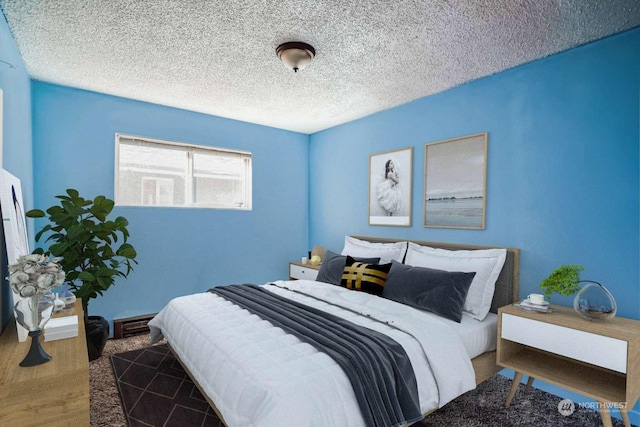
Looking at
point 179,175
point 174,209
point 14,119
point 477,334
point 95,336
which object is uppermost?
point 14,119

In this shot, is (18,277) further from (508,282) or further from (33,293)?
(508,282)

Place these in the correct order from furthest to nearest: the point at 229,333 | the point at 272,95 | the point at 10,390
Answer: the point at 272,95, the point at 229,333, the point at 10,390

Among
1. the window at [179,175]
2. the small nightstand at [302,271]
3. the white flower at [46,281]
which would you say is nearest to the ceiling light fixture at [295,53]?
the white flower at [46,281]

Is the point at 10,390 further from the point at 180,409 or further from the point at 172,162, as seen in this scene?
the point at 172,162

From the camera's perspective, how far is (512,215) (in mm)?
2746

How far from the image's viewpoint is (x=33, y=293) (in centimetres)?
135

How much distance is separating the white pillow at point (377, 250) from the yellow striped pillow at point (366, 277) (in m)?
A: 0.31

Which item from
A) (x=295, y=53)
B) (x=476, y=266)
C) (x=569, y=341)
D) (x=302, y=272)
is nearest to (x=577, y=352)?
(x=569, y=341)

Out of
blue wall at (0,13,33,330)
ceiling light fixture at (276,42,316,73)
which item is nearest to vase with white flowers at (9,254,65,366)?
blue wall at (0,13,33,330)

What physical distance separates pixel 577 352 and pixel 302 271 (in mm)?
2887

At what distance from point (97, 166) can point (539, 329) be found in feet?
13.4

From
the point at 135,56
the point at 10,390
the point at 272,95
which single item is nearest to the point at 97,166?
the point at 135,56

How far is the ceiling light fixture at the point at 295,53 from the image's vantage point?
2.33 meters

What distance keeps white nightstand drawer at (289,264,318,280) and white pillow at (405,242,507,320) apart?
1411mm
